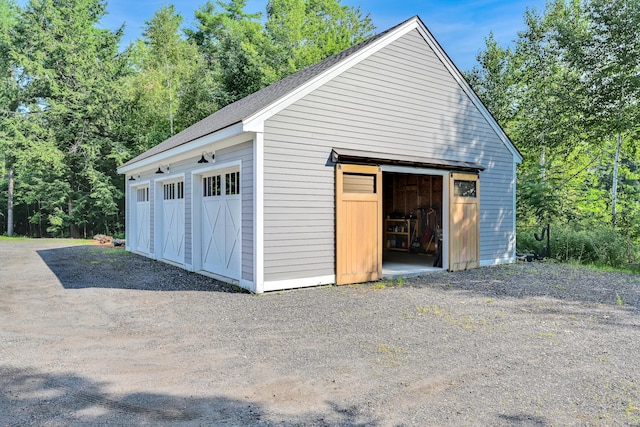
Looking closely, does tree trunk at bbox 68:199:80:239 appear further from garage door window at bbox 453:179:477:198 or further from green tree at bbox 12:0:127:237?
garage door window at bbox 453:179:477:198

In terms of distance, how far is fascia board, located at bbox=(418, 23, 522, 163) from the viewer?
9164mm

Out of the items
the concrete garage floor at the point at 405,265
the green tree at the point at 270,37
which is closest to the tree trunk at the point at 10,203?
the green tree at the point at 270,37

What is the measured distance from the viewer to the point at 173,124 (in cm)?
2495

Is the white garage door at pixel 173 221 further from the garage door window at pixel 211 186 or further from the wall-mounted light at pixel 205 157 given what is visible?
the wall-mounted light at pixel 205 157

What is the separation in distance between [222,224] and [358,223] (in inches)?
106

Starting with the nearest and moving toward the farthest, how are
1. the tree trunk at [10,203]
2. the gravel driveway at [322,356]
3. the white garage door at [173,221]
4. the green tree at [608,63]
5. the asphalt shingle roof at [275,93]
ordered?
the gravel driveway at [322,356]
the asphalt shingle roof at [275,93]
the white garage door at [173,221]
the green tree at [608,63]
the tree trunk at [10,203]

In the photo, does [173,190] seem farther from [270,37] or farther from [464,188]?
[270,37]

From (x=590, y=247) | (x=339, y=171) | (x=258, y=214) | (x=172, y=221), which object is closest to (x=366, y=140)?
(x=339, y=171)

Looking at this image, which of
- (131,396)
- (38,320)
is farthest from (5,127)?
(131,396)

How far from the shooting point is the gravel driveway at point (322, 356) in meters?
2.89

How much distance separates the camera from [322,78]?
7.64 meters

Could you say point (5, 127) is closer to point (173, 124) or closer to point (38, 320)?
point (173, 124)

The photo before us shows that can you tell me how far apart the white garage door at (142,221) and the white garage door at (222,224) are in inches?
171

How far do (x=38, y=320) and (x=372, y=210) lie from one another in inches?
221
